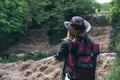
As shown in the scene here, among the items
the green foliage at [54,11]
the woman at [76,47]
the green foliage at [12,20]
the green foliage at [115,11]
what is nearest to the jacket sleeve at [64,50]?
the woman at [76,47]

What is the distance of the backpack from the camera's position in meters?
5.72

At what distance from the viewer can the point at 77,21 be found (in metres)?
5.72

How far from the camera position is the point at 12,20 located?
81.8 ft

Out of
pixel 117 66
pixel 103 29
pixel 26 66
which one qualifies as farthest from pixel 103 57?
pixel 103 29

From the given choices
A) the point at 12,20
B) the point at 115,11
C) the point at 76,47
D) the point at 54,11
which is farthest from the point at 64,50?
the point at 54,11

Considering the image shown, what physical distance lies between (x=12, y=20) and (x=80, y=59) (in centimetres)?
1940

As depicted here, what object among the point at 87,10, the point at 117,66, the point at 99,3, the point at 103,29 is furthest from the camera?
the point at 99,3

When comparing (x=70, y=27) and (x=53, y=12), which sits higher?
(x=70, y=27)

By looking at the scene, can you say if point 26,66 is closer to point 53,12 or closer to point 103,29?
point 103,29

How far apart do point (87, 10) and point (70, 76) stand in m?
20.5

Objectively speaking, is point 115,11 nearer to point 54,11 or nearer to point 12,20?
point 12,20

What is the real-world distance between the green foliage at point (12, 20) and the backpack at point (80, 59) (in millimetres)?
18389

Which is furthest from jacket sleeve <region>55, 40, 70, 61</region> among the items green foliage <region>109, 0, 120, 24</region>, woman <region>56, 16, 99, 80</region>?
green foliage <region>109, 0, 120, 24</region>

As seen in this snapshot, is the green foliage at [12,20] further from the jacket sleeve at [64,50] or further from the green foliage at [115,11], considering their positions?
the jacket sleeve at [64,50]
